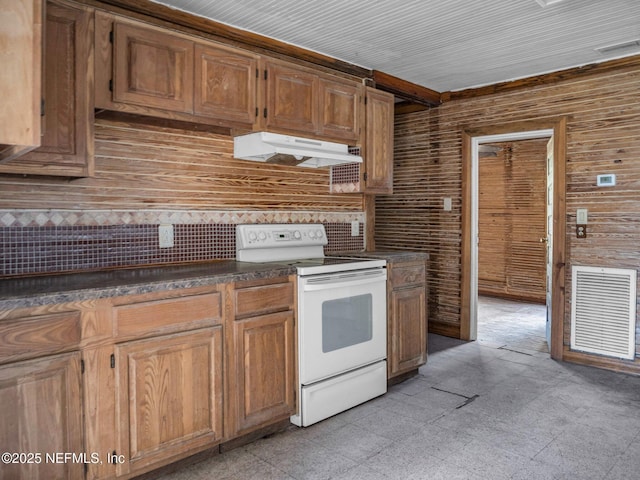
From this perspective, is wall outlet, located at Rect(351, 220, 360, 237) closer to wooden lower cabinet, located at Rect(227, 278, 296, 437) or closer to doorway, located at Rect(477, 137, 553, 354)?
wooden lower cabinet, located at Rect(227, 278, 296, 437)

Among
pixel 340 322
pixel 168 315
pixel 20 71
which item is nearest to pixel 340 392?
pixel 340 322

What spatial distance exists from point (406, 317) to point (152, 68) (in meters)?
2.32

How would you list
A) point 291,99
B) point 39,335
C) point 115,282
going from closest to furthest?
point 39,335 < point 115,282 < point 291,99

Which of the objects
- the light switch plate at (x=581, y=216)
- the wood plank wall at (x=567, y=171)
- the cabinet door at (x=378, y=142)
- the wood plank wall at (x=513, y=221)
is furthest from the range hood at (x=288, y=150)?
the wood plank wall at (x=513, y=221)

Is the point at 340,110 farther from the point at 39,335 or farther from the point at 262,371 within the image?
the point at 39,335

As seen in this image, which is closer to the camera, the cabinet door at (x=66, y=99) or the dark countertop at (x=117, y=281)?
the dark countertop at (x=117, y=281)

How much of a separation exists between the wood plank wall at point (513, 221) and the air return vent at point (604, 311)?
8.74ft

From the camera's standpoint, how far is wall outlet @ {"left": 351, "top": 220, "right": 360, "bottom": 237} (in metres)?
4.09

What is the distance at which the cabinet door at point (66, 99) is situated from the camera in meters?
2.08

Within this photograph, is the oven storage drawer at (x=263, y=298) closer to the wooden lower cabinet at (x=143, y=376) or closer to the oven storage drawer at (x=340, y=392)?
the wooden lower cabinet at (x=143, y=376)

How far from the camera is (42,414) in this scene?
177 cm

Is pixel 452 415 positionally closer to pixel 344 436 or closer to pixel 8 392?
pixel 344 436

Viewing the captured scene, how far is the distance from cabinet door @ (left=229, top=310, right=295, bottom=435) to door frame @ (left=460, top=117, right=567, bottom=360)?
8.51 ft

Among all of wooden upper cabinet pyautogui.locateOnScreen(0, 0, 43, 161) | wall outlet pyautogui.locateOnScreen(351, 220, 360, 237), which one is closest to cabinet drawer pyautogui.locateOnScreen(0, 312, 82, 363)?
wooden upper cabinet pyautogui.locateOnScreen(0, 0, 43, 161)
